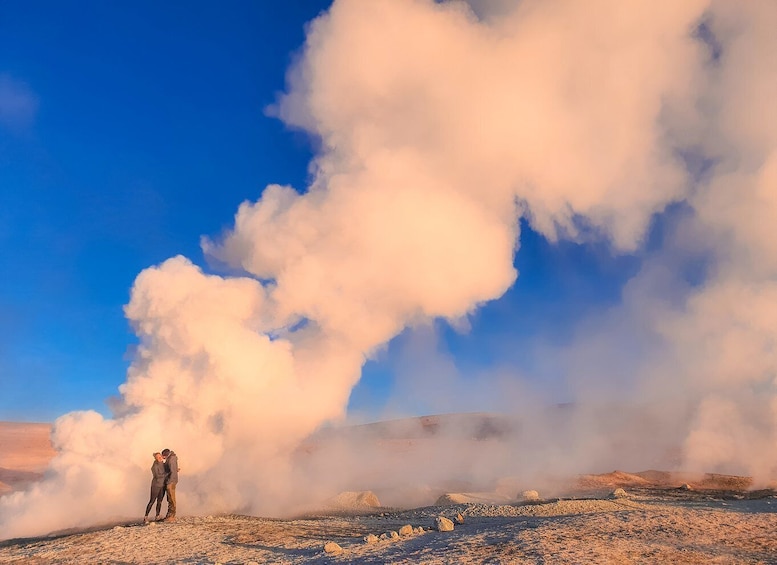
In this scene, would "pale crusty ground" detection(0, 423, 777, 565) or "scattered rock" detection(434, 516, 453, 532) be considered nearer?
"pale crusty ground" detection(0, 423, 777, 565)

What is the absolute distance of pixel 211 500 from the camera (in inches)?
862

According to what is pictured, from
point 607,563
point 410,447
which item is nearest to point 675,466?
point 410,447

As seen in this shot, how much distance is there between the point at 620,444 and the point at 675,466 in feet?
39.9

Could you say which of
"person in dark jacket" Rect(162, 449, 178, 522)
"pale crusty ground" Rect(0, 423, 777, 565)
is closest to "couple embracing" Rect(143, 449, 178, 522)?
"person in dark jacket" Rect(162, 449, 178, 522)

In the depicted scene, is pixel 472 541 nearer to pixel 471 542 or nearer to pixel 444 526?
pixel 471 542

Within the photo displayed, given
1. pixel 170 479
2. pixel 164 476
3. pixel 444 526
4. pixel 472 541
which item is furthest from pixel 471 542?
pixel 164 476

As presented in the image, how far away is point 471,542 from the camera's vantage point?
9758 millimetres

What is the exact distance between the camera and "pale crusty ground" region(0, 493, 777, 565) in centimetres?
866

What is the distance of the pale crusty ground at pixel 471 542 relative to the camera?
8664 millimetres

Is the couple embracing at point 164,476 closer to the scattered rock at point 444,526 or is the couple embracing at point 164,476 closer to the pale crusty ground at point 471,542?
the pale crusty ground at point 471,542

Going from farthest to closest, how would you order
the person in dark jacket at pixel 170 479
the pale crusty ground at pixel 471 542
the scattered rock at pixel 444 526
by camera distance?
the person in dark jacket at pixel 170 479 → the scattered rock at pixel 444 526 → the pale crusty ground at pixel 471 542

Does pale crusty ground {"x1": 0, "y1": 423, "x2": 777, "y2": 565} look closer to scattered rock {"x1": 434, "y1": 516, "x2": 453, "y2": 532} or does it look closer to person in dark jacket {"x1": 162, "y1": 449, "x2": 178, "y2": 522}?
scattered rock {"x1": 434, "y1": 516, "x2": 453, "y2": 532}

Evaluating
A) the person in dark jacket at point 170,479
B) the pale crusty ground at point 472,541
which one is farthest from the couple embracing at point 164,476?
the pale crusty ground at point 472,541

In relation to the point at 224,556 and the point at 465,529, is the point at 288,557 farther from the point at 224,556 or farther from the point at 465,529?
the point at 465,529
